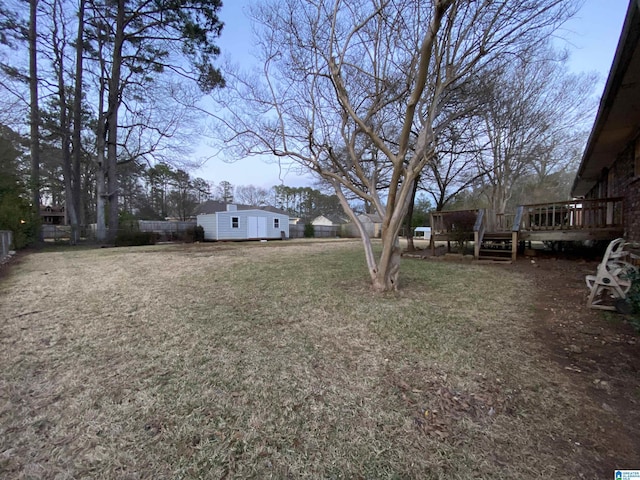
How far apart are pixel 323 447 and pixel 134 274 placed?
615cm

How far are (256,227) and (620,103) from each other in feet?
66.4

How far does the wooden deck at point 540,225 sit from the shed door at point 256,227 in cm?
1490

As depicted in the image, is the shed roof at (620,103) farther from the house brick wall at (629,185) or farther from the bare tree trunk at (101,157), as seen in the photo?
the bare tree trunk at (101,157)

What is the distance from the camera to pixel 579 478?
133cm

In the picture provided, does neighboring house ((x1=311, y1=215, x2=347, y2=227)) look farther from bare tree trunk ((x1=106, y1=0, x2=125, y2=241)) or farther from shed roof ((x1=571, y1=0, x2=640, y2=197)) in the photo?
shed roof ((x1=571, y1=0, x2=640, y2=197))

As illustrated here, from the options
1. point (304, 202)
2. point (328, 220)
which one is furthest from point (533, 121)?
point (304, 202)

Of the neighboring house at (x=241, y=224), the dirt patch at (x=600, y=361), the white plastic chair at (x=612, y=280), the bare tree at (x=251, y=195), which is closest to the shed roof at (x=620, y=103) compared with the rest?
the white plastic chair at (x=612, y=280)

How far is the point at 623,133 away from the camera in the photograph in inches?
200

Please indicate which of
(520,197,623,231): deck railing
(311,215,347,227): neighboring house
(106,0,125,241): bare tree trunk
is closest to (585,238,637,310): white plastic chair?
(520,197,623,231): deck railing

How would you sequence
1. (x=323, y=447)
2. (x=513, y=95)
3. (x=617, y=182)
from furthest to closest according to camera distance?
(x=513, y=95) → (x=617, y=182) → (x=323, y=447)

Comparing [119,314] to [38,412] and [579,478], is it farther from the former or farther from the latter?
[579,478]

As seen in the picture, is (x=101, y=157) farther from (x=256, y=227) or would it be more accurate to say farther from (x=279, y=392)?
(x=279, y=392)

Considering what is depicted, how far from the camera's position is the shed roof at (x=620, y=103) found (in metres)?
2.58

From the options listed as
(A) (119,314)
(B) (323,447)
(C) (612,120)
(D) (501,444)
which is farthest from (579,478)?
(C) (612,120)
